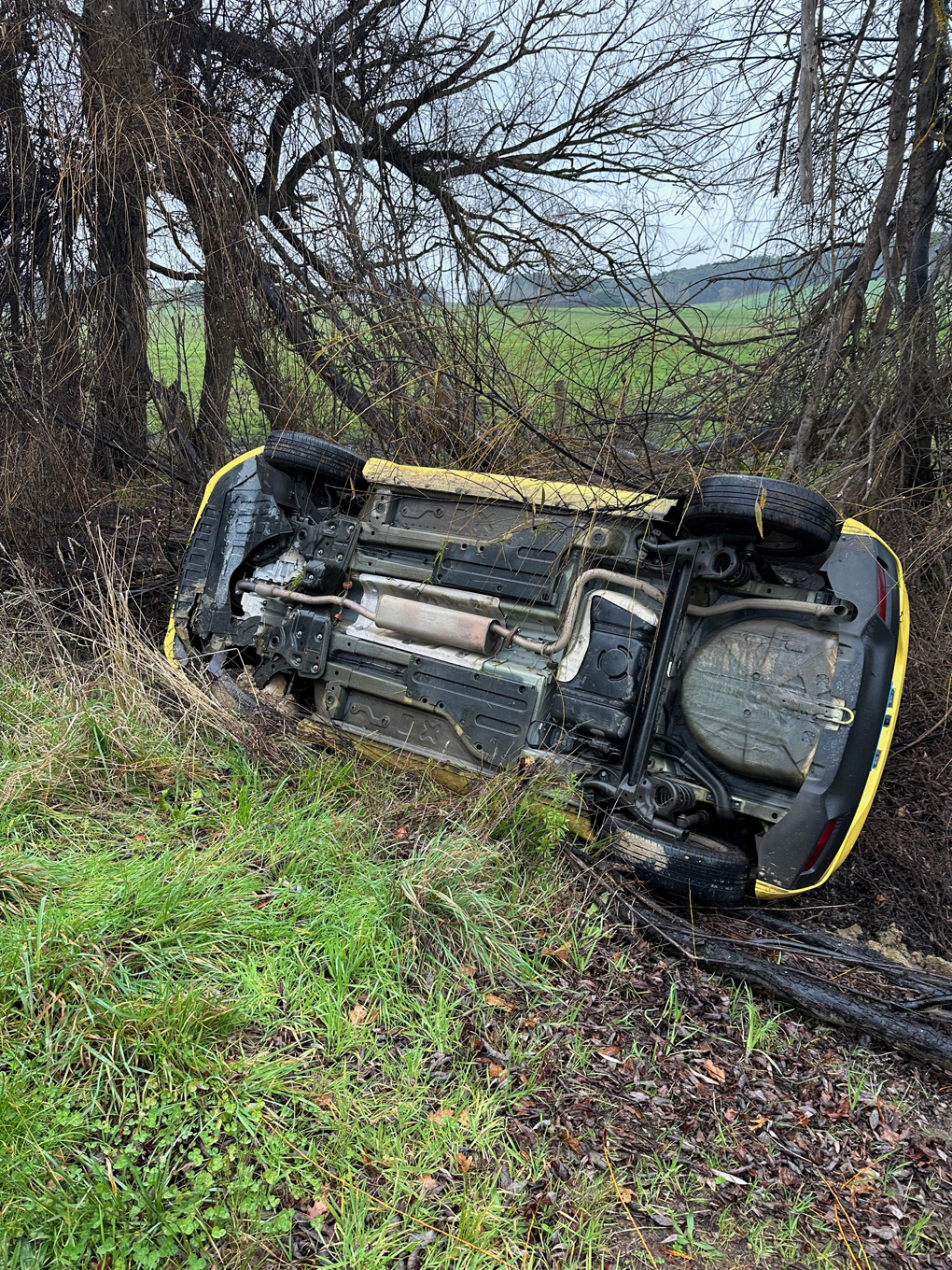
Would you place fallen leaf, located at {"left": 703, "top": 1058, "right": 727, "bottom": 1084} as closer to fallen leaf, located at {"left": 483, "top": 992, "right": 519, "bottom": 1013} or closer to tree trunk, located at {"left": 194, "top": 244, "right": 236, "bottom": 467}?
fallen leaf, located at {"left": 483, "top": 992, "right": 519, "bottom": 1013}

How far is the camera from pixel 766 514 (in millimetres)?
2873

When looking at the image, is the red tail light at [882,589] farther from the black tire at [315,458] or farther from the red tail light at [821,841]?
the black tire at [315,458]

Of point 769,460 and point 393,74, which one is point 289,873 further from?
point 393,74

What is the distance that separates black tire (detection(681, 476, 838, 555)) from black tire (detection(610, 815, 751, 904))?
1.17 m

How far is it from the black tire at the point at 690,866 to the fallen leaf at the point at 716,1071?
1.95 ft

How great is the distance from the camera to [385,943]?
2674mm

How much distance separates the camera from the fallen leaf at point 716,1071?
2.52m

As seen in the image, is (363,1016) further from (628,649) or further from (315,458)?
(315,458)

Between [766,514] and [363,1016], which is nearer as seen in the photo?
[363,1016]

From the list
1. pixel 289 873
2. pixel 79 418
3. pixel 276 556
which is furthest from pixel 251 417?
pixel 289 873

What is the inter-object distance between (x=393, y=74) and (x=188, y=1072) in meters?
7.80

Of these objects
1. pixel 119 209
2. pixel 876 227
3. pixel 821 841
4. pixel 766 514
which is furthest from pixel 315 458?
pixel 876 227

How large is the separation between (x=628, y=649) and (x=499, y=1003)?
1.41 m

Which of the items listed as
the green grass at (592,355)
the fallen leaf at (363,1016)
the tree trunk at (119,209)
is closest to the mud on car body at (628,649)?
the fallen leaf at (363,1016)
